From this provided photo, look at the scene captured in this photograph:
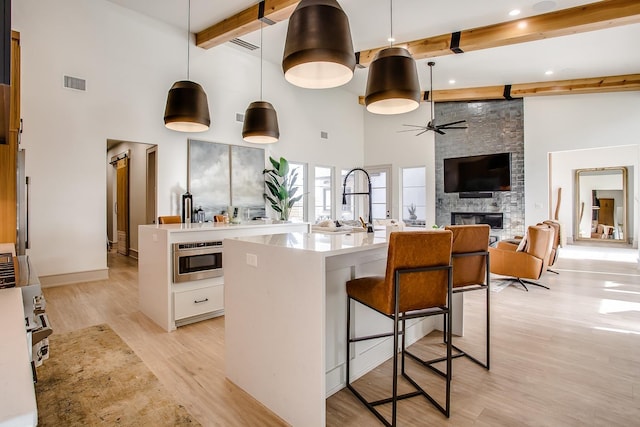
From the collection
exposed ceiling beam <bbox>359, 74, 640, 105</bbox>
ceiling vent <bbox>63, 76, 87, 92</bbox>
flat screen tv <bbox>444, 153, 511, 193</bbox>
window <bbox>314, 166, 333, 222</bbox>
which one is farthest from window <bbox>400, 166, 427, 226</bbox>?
ceiling vent <bbox>63, 76, 87, 92</bbox>

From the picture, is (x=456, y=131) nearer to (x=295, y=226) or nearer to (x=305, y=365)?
(x=295, y=226)

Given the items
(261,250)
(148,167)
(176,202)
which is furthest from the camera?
(148,167)

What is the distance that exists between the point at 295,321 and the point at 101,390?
4.75 feet

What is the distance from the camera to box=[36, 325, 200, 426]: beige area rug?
191cm

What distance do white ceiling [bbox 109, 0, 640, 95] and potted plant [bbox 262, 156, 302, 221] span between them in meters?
2.27

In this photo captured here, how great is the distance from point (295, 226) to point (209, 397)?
2.43 m

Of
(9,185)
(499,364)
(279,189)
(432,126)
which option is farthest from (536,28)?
(9,185)

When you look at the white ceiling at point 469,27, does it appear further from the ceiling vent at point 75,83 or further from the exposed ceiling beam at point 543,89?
the ceiling vent at point 75,83

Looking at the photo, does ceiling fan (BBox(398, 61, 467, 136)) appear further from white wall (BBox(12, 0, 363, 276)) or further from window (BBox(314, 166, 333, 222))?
white wall (BBox(12, 0, 363, 276))

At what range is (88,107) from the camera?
16.5 feet

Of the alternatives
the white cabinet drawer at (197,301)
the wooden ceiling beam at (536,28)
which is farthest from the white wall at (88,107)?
the wooden ceiling beam at (536,28)

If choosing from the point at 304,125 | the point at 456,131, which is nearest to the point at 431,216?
the point at 456,131

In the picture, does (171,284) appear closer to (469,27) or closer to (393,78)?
(393,78)

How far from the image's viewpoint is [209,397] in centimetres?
212
